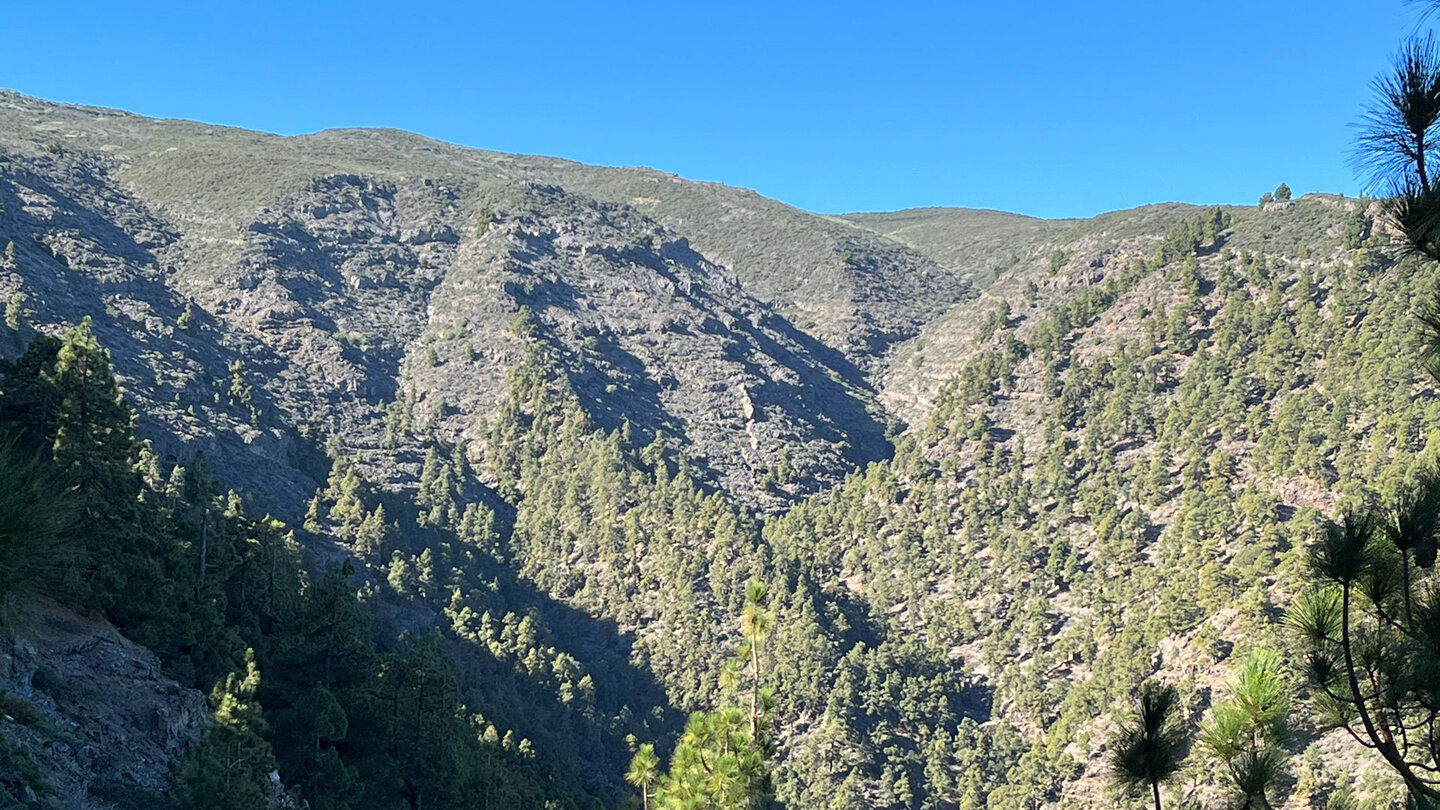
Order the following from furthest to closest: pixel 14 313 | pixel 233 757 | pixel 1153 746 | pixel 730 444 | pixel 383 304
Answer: pixel 383 304 → pixel 730 444 → pixel 14 313 → pixel 233 757 → pixel 1153 746

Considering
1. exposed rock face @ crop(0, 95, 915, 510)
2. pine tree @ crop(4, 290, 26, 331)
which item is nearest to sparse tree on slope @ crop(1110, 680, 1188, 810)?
exposed rock face @ crop(0, 95, 915, 510)

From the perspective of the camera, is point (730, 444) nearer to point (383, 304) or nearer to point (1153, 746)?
point (383, 304)

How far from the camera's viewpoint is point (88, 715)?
1875 centimetres

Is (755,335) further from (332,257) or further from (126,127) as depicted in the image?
(126,127)

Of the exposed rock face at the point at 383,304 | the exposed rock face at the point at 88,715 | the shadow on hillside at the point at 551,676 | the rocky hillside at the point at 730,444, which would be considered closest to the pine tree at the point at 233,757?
the exposed rock face at the point at 88,715

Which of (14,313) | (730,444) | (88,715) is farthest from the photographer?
(730,444)

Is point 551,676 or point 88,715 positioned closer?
point 88,715

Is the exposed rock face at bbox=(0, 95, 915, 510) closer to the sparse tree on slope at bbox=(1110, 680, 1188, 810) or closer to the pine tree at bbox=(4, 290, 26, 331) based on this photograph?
the pine tree at bbox=(4, 290, 26, 331)

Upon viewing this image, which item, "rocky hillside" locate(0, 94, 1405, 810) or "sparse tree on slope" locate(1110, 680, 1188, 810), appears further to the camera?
"rocky hillside" locate(0, 94, 1405, 810)

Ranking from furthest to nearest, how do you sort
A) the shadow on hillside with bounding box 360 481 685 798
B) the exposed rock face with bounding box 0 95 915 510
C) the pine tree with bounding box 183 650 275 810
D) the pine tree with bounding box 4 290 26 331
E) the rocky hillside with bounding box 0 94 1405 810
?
the exposed rock face with bounding box 0 95 915 510 → the rocky hillside with bounding box 0 94 1405 810 → the pine tree with bounding box 4 290 26 331 → the shadow on hillside with bounding box 360 481 685 798 → the pine tree with bounding box 183 650 275 810

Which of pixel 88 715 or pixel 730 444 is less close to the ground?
pixel 730 444

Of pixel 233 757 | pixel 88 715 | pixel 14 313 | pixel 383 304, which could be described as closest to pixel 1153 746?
pixel 233 757

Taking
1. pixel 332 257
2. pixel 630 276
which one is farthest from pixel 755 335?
pixel 332 257

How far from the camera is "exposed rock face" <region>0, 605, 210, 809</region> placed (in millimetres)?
16047
